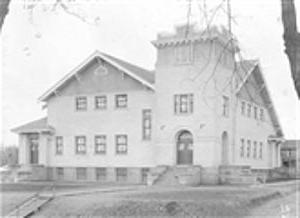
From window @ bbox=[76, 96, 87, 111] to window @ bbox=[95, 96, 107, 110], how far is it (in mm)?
1025

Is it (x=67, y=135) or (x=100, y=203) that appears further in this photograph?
(x=67, y=135)

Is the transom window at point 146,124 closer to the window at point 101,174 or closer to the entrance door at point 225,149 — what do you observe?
the window at point 101,174

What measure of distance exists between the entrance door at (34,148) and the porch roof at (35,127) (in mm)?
759

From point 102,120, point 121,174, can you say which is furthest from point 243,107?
point 102,120

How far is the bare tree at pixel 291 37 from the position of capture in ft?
17.5

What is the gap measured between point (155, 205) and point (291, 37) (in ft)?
51.3

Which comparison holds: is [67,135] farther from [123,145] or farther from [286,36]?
[286,36]

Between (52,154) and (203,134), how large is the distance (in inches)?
479

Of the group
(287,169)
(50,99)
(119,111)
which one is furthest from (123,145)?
(287,169)

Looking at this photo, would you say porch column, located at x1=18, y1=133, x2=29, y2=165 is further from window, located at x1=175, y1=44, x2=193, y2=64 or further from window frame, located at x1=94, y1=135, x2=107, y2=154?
window, located at x1=175, y1=44, x2=193, y2=64

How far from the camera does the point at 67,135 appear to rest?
3725 cm

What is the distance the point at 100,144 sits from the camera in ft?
118

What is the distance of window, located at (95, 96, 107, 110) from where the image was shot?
3609 cm

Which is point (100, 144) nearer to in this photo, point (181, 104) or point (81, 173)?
point (81, 173)
